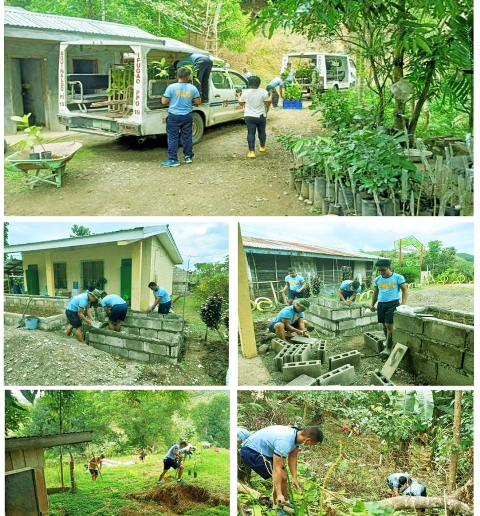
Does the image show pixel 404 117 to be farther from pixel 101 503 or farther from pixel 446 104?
pixel 101 503

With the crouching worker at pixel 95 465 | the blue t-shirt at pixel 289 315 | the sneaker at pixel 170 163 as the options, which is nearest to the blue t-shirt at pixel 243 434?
the blue t-shirt at pixel 289 315

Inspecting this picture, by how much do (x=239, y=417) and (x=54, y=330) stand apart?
0.82 meters

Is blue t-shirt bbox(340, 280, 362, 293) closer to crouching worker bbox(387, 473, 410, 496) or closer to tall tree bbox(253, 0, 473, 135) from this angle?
crouching worker bbox(387, 473, 410, 496)

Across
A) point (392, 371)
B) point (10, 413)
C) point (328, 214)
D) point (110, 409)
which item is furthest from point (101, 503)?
point (328, 214)

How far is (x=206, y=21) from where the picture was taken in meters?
→ 2.47

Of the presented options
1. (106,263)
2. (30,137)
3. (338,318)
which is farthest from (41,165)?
(338,318)

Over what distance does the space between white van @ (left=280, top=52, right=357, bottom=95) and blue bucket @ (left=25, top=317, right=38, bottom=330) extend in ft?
4.89

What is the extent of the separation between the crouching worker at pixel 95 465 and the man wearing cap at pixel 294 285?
3.28 ft

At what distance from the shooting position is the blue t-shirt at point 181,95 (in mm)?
2811

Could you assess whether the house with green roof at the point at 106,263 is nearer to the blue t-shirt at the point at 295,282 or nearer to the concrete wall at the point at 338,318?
the blue t-shirt at the point at 295,282

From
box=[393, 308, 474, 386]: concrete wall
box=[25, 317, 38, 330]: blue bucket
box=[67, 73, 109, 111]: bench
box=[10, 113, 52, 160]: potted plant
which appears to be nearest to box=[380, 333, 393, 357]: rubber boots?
box=[393, 308, 474, 386]: concrete wall

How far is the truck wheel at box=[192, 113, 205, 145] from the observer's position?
2811 mm

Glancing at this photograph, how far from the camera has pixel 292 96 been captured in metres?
2.66

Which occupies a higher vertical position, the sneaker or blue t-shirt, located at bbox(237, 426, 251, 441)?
the sneaker
